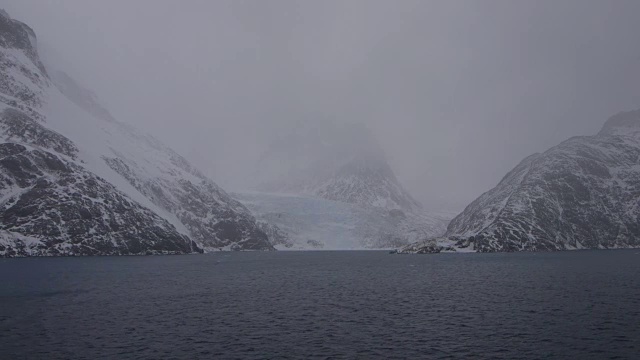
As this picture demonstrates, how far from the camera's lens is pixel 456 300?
269ft

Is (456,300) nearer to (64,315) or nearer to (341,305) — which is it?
(341,305)

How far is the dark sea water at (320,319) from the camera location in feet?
155

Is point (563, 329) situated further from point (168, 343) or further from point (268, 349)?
point (168, 343)

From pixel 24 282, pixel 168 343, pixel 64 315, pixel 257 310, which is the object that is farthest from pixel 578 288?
pixel 24 282

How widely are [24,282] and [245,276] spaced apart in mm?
55977

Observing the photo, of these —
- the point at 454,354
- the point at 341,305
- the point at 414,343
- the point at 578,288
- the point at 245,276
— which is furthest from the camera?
the point at 245,276

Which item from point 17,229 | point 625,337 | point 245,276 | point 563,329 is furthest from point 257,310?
point 17,229

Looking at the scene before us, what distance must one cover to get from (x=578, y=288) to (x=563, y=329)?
4543 centimetres

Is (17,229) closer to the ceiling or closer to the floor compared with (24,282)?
closer to the ceiling

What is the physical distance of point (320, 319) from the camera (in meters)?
65.2

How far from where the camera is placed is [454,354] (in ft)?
149

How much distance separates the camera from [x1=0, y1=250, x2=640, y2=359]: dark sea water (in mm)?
47312

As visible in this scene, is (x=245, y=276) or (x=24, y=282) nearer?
(x=24, y=282)

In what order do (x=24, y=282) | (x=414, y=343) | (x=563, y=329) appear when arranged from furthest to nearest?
(x=24, y=282)
(x=563, y=329)
(x=414, y=343)
